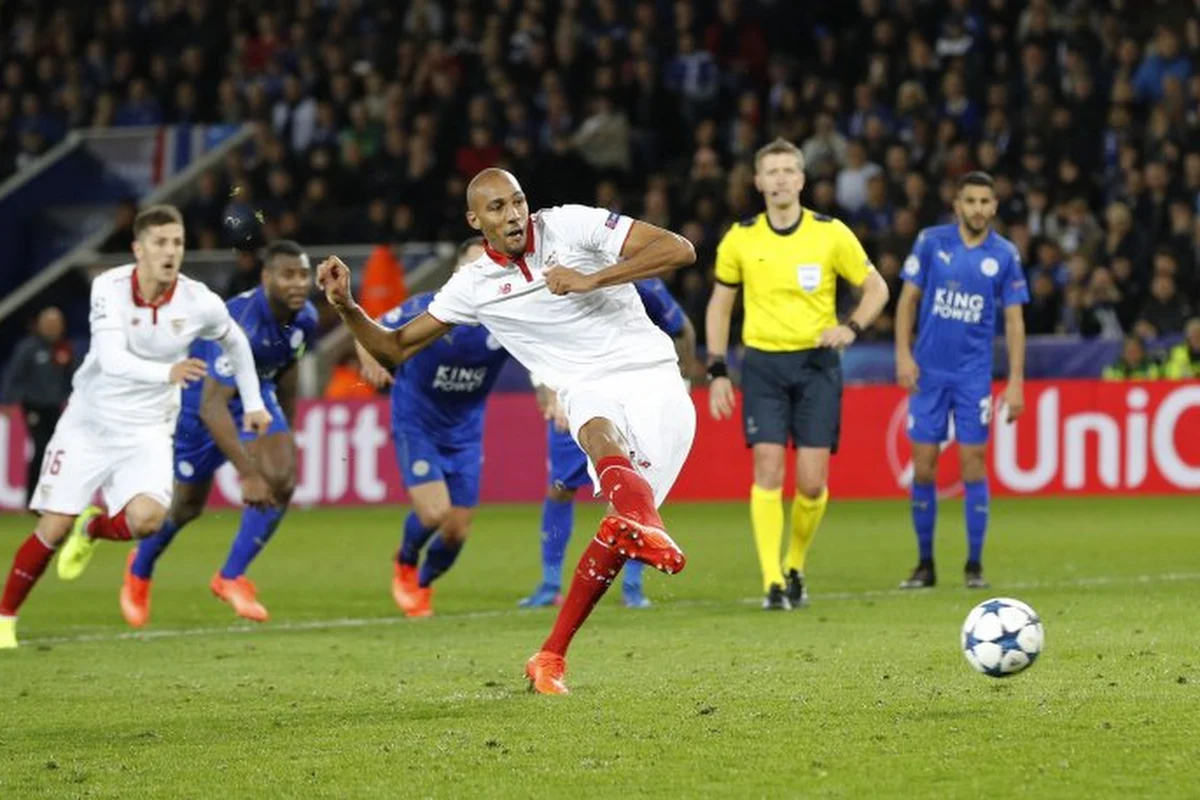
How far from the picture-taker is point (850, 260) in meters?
12.0

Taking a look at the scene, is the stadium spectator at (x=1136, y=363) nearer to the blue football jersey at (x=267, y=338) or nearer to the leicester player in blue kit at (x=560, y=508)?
the leicester player in blue kit at (x=560, y=508)

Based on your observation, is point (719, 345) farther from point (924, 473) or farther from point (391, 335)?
point (391, 335)

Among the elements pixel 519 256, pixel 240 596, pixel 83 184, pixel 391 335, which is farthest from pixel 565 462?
pixel 83 184

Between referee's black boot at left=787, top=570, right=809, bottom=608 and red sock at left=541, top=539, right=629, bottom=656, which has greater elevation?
red sock at left=541, top=539, right=629, bottom=656

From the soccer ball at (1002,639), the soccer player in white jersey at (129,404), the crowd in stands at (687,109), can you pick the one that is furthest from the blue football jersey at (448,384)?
the crowd in stands at (687,109)

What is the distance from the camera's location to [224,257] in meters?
25.7

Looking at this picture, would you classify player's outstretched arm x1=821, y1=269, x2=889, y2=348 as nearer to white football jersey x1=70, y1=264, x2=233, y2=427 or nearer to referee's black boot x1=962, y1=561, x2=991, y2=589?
referee's black boot x1=962, y1=561, x2=991, y2=589

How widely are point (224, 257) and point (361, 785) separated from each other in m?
19.7

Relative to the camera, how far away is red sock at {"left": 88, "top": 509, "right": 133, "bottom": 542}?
11.7 meters

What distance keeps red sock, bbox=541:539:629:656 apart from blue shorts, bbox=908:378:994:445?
5.14 metres

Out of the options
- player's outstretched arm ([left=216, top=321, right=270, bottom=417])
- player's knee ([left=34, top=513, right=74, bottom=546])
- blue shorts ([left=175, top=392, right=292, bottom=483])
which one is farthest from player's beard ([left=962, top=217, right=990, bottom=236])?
player's knee ([left=34, top=513, right=74, bottom=546])

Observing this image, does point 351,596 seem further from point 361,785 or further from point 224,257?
point 224,257

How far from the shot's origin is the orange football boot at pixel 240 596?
12.7 m

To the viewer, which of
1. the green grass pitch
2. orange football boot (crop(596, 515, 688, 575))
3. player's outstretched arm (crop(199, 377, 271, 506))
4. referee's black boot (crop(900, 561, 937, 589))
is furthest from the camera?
referee's black boot (crop(900, 561, 937, 589))
